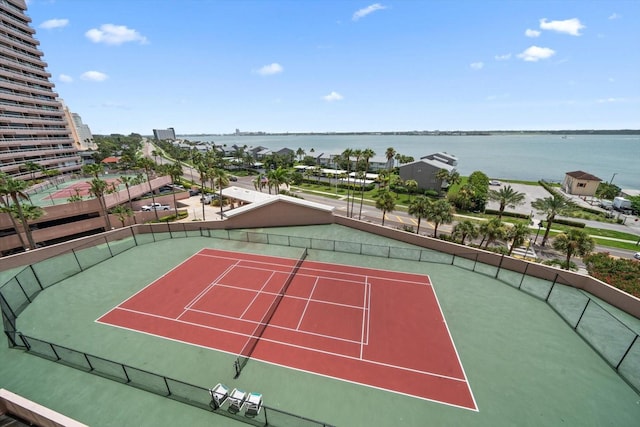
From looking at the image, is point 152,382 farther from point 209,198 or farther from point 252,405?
point 209,198

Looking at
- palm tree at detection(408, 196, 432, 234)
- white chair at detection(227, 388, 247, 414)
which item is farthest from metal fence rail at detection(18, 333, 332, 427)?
palm tree at detection(408, 196, 432, 234)

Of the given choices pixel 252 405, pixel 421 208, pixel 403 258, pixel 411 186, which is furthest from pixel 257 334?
pixel 411 186

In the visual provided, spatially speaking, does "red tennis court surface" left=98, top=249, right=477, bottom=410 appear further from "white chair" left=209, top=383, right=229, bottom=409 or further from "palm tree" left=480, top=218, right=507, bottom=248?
"palm tree" left=480, top=218, right=507, bottom=248

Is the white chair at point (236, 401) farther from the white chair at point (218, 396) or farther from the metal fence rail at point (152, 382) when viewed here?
the white chair at point (218, 396)

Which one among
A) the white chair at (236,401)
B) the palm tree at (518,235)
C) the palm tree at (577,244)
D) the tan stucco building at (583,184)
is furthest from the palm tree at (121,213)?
the tan stucco building at (583,184)

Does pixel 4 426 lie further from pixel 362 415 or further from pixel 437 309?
pixel 437 309
